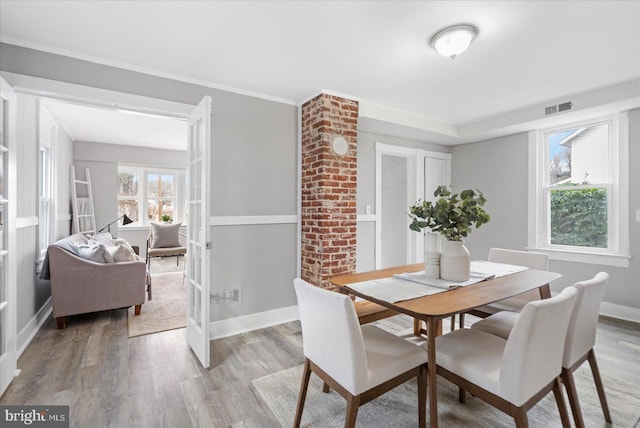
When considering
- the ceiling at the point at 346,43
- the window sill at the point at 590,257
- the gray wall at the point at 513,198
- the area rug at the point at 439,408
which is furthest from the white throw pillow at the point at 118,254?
the window sill at the point at 590,257

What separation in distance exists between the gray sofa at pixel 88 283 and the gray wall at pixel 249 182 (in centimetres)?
108

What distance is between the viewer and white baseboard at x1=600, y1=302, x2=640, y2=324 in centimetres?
313

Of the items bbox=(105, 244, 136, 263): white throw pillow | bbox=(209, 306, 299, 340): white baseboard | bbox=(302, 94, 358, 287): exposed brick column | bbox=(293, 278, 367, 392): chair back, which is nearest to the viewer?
bbox=(293, 278, 367, 392): chair back

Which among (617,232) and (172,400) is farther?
(617,232)

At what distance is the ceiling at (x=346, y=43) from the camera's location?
5.98ft

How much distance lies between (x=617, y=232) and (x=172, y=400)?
14.8 feet

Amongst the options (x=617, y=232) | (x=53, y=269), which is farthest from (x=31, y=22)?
→ (x=617, y=232)

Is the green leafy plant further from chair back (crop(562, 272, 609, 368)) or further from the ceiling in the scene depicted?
the ceiling

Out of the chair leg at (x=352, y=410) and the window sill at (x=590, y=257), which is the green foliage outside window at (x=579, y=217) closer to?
the window sill at (x=590, y=257)

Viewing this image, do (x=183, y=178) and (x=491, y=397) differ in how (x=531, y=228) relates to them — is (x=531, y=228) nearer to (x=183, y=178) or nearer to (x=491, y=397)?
(x=491, y=397)

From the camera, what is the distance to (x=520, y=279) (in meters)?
2.04

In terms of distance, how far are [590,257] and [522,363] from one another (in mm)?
3216

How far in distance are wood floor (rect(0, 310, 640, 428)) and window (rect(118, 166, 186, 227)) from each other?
12.6 feet

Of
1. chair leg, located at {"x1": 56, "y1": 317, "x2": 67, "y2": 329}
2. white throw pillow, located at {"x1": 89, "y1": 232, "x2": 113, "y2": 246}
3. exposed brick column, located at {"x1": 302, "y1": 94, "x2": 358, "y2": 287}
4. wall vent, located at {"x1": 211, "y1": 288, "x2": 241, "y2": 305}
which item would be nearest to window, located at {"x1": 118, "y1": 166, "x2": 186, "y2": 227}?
white throw pillow, located at {"x1": 89, "y1": 232, "x2": 113, "y2": 246}
